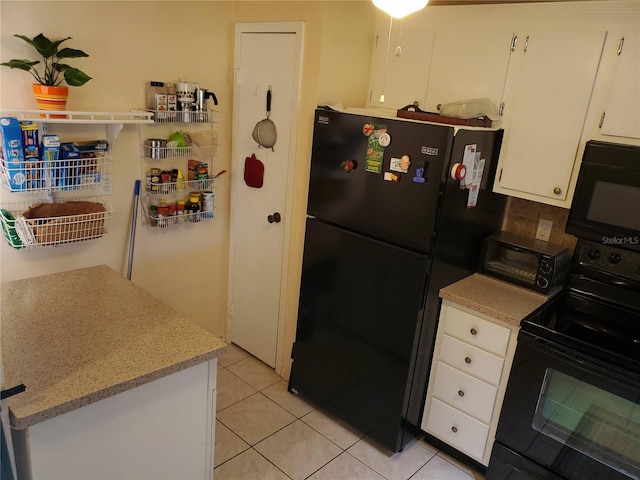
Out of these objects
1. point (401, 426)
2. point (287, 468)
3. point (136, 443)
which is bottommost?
point (287, 468)

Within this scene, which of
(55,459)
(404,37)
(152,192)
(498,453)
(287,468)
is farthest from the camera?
(152,192)

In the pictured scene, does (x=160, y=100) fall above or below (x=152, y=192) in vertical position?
above

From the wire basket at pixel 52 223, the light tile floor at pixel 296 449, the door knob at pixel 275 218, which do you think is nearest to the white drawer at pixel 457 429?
the light tile floor at pixel 296 449

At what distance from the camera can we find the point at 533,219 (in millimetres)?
2557

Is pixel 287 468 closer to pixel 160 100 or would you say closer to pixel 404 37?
pixel 160 100

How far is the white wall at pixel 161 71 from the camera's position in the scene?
224 cm

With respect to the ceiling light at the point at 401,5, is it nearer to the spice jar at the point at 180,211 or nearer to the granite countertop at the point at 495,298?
the granite countertop at the point at 495,298

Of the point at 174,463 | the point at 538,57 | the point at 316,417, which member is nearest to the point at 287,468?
the point at 316,417

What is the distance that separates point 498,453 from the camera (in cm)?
221

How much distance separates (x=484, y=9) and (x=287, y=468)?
235 cm

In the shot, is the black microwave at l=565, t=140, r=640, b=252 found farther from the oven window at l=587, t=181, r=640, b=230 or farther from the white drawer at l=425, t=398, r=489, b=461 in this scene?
the white drawer at l=425, t=398, r=489, b=461

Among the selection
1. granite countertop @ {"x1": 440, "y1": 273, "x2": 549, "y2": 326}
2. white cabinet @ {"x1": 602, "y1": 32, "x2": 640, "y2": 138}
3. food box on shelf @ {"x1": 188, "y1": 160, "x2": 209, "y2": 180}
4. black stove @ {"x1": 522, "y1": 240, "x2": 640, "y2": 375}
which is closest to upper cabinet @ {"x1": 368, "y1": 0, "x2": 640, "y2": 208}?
white cabinet @ {"x1": 602, "y1": 32, "x2": 640, "y2": 138}

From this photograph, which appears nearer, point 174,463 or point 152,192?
point 174,463

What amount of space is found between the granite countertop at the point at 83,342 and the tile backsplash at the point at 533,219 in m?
1.74
